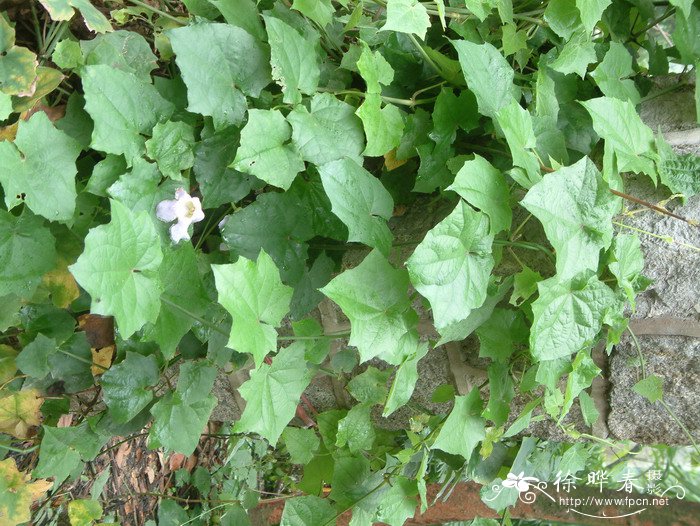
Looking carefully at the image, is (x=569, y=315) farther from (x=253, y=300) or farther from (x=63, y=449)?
(x=63, y=449)

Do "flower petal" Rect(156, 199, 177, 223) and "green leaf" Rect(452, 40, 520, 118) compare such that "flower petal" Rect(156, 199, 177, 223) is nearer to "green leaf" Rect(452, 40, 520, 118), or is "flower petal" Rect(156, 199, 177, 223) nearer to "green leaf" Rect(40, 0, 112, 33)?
"green leaf" Rect(40, 0, 112, 33)

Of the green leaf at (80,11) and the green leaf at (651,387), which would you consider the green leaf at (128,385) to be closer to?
the green leaf at (80,11)

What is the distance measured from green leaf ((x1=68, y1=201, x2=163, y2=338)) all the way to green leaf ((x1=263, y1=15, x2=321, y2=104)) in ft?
1.15

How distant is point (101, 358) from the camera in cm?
142

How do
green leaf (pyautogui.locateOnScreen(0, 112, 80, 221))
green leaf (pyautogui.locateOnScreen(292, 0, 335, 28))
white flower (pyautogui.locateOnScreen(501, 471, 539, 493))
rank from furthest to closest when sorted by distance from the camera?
1. white flower (pyautogui.locateOnScreen(501, 471, 539, 493))
2. green leaf (pyautogui.locateOnScreen(292, 0, 335, 28))
3. green leaf (pyautogui.locateOnScreen(0, 112, 80, 221))

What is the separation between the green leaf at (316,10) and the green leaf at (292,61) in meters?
0.04

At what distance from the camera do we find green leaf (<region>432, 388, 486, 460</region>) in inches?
48.9

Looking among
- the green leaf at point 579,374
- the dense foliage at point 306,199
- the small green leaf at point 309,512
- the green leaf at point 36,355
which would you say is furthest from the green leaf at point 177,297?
the green leaf at point 579,374

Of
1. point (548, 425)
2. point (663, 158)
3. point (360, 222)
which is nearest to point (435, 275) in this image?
point (360, 222)

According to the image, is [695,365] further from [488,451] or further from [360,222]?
[360,222]

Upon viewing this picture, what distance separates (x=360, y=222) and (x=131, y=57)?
1.63 feet

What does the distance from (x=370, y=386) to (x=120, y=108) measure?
77 centimetres

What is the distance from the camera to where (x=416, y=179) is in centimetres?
122

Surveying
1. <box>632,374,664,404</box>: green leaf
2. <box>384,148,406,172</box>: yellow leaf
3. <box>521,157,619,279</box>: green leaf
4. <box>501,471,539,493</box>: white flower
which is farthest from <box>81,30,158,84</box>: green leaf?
<box>501,471,539,493</box>: white flower
